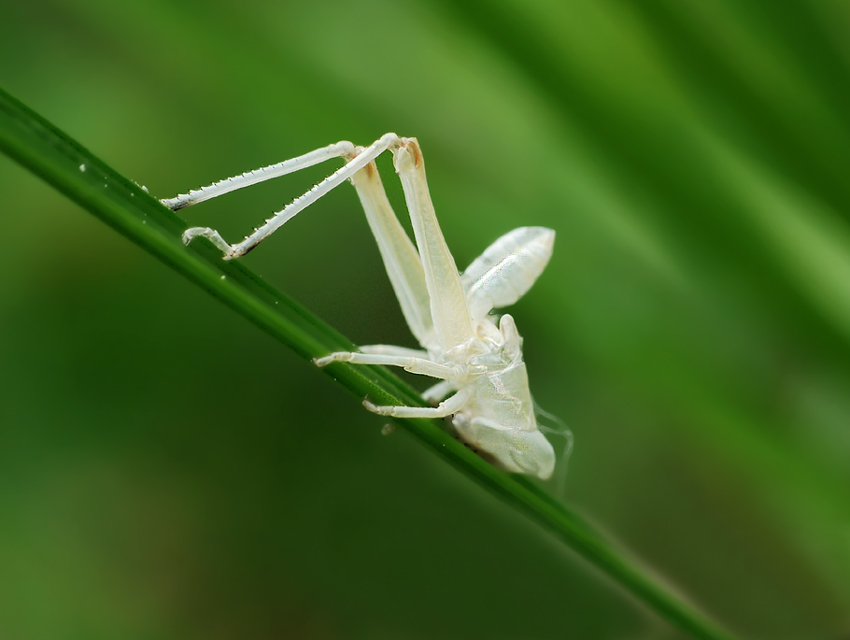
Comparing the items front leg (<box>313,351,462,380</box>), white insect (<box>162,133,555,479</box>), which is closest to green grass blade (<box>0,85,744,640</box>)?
front leg (<box>313,351,462,380</box>)

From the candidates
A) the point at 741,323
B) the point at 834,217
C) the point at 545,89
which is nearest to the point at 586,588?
the point at 741,323

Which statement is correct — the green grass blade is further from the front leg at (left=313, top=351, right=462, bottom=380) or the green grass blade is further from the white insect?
the white insect

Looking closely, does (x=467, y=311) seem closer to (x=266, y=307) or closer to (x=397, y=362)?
(x=397, y=362)

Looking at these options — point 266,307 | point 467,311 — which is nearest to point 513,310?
point 467,311

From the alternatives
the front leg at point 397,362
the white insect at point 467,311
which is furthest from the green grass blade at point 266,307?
the white insect at point 467,311

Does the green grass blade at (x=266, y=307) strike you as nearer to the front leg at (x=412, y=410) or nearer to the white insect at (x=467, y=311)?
the front leg at (x=412, y=410)

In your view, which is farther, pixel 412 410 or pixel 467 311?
pixel 467 311


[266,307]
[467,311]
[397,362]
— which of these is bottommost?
[266,307]

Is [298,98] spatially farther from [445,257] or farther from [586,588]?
[586,588]
